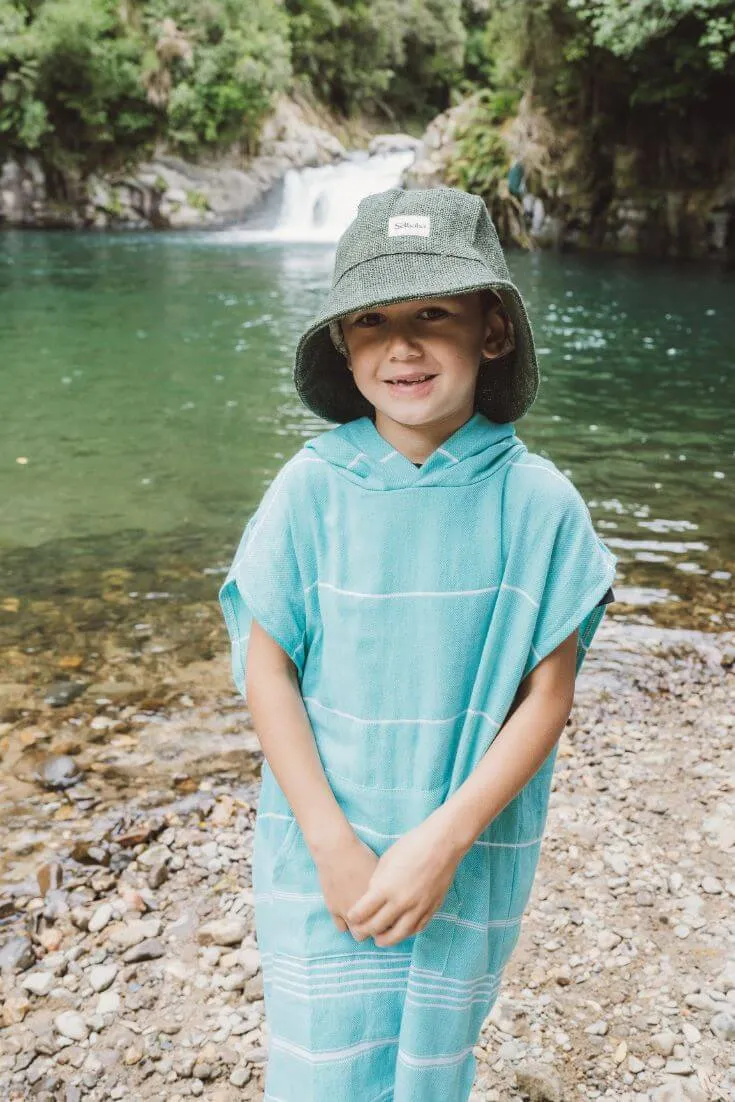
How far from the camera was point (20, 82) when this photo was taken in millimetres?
28375

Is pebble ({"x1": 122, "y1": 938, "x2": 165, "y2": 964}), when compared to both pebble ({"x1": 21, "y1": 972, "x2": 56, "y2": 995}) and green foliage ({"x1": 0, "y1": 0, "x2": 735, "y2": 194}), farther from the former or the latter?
green foliage ({"x1": 0, "y1": 0, "x2": 735, "y2": 194})

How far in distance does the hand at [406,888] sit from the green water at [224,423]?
3.79m

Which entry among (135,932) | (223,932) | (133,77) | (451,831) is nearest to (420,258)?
(451,831)

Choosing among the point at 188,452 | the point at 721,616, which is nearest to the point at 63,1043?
the point at 721,616

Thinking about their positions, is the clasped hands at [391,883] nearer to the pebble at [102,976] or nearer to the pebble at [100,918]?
the pebble at [102,976]

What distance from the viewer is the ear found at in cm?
151

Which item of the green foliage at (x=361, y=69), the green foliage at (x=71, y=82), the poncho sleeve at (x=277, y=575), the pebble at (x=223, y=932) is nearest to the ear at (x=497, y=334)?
the poncho sleeve at (x=277, y=575)

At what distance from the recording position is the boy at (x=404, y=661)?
138cm

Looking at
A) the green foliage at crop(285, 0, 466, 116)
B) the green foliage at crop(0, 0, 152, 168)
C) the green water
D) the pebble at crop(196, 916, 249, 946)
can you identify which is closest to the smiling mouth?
the pebble at crop(196, 916, 249, 946)

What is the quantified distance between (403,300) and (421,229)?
0.41 feet

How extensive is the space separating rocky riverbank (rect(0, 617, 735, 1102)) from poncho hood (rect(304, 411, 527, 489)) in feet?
5.02

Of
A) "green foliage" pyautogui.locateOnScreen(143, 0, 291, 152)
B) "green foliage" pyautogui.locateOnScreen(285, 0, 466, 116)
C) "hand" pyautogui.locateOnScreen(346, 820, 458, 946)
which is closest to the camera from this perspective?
"hand" pyautogui.locateOnScreen(346, 820, 458, 946)

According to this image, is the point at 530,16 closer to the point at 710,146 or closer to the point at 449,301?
the point at 710,146

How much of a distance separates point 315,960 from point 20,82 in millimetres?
32708
